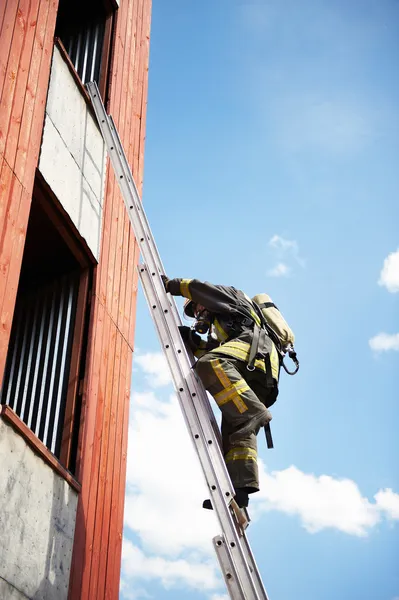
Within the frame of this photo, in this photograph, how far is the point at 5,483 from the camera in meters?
4.12

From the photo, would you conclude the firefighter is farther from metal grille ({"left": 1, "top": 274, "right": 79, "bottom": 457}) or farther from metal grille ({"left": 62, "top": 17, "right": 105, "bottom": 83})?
metal grille ({"left": 62, "top": 17, "right": 105, "bottom": 83})

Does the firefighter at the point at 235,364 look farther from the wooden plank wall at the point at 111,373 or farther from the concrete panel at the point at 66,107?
the concrete panel at the point at 66,107

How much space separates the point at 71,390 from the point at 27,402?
42cm

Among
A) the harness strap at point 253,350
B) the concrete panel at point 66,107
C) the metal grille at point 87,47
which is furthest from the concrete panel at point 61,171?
the harness strap at point 253,350

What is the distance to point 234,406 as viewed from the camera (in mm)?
4609

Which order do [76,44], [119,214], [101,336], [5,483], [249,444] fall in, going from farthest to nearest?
[76,44], [119,214], [101,336], [249,444], [5,483]

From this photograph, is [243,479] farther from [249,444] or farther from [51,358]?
[51,358]

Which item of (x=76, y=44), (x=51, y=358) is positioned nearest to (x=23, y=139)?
(x=51, y=358)

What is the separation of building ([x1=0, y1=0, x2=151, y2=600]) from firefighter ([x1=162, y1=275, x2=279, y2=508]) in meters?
1.13

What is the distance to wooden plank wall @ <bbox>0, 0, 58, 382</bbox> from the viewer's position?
15.2ft

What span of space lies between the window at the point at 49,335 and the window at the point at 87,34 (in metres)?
2.34

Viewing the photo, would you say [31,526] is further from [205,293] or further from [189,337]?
[205,293]

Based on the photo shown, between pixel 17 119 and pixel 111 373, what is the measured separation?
2.48 meters

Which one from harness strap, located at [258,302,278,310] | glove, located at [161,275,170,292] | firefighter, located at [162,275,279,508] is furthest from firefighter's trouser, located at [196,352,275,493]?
harness strap, located at [258,302,278,310]
